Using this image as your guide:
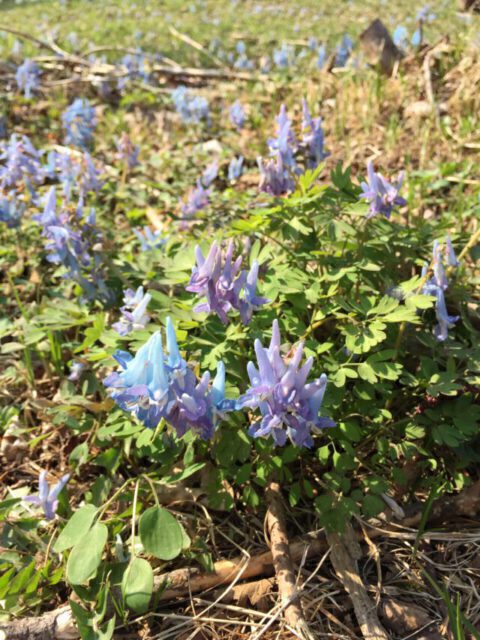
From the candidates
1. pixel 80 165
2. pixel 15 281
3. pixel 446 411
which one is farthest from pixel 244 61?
pixel 446 411

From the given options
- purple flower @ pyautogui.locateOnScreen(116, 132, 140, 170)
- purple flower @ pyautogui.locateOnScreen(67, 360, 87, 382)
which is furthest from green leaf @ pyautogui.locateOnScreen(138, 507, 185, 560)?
purple flower @ pyautogui.locateOnScreen(116, 132, 140, 170)

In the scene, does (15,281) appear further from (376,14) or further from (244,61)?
(376,14)

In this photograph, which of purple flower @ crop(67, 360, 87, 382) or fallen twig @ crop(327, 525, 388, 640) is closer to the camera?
fallen twig @ crop(327, 525, 388, 640)

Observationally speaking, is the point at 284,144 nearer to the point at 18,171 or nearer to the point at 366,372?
the point at 366,372

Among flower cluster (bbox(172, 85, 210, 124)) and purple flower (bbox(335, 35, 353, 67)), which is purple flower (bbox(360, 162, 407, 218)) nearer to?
flower cluster (bbox(172, 85, 210, 124))

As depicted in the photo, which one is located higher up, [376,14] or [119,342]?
[376,14]

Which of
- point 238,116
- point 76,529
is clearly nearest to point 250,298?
point 76,529
